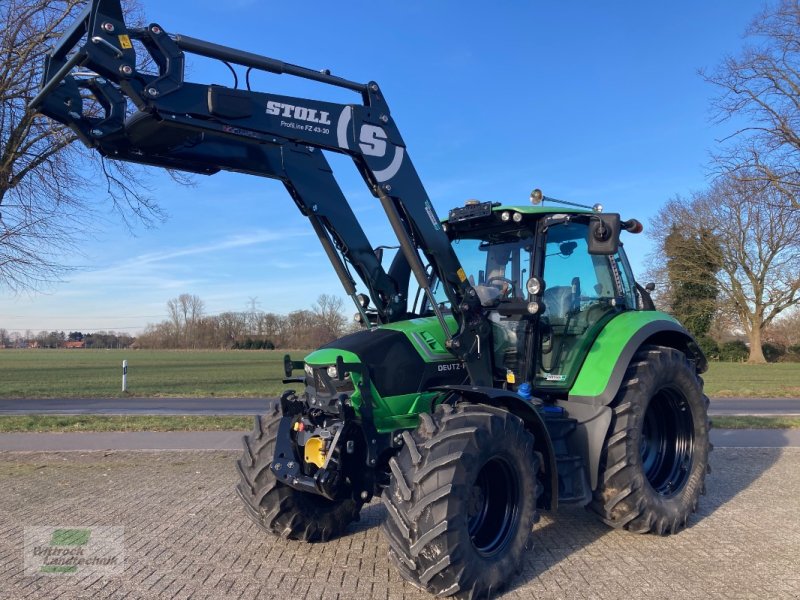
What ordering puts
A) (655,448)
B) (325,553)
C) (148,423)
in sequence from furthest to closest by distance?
(148,423) < (655,448) < (325,553)

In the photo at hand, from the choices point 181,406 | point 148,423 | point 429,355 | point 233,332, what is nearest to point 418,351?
point 429,355

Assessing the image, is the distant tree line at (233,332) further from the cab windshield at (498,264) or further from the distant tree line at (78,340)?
the cab windshield at (498,264)

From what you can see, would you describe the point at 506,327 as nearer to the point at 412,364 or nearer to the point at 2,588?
the point at 412,364

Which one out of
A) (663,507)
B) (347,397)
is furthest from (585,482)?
(347,397)

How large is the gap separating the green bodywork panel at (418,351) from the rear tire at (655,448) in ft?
4.98

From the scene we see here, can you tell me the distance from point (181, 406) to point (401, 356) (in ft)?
42.7

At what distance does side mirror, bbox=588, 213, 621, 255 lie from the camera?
478 centimetres

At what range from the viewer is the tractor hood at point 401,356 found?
4559mm

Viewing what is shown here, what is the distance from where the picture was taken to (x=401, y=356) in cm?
470

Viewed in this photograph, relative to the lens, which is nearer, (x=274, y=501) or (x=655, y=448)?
(x=274, y=501)

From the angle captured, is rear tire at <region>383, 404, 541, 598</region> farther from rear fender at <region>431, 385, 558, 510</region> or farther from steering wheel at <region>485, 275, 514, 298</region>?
steering wheel at <region>485, 275, 514, 298</region>

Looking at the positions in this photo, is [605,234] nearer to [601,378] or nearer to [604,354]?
[604,354]

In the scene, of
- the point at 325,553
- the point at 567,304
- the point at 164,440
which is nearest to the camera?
the point at 325,553

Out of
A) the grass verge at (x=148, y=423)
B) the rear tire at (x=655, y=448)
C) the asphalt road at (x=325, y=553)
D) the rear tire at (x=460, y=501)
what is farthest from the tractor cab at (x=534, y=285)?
the grass verge at (x=148, y=423)
